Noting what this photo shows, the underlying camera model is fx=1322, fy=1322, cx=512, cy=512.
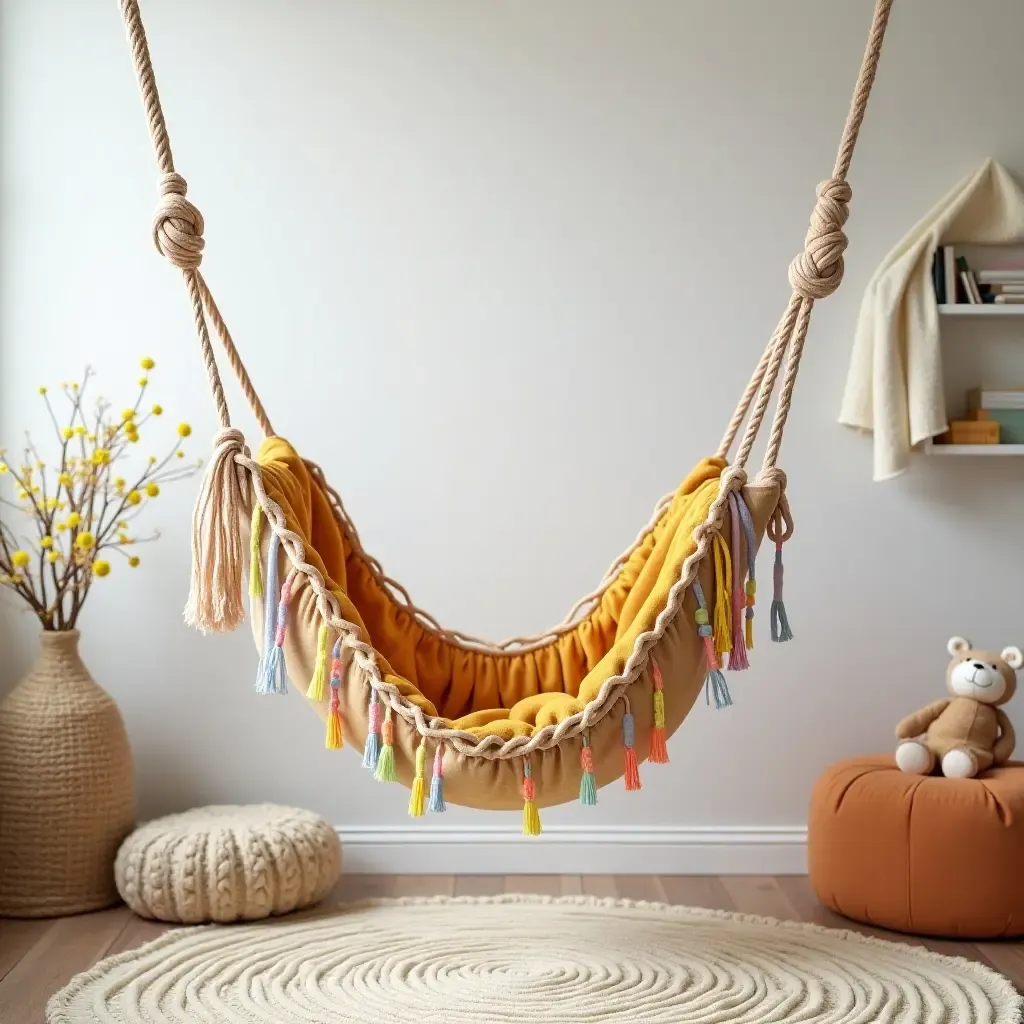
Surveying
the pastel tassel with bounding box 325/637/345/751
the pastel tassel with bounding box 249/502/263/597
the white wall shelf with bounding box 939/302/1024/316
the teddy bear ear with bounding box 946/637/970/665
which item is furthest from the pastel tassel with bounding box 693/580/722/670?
the white wall shelf with bounding box 939/302/1024/316

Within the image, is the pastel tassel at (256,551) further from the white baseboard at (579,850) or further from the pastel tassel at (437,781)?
the white baseboard at (579,850)

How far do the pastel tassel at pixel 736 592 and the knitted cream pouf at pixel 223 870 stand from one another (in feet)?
3.52

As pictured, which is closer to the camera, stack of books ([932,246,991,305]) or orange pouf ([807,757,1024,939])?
orange pouf ([807,757,1024,939])

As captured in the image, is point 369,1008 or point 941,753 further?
point 941,753

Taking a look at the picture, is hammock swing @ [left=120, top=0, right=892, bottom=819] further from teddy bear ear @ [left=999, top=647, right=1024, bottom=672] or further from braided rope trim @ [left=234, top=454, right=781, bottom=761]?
teddy bear ear @ [left=999, top=647, right=1024, bottom=672]

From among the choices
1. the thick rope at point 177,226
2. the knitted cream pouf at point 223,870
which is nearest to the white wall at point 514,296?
the knitted cream pouf at point 223,870

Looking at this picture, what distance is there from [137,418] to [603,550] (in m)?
1.09

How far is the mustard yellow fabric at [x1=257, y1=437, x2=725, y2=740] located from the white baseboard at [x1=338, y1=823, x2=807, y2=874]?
704mm

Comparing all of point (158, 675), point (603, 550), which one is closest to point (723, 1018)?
point (603, 550)

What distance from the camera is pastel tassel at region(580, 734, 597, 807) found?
1.93 m

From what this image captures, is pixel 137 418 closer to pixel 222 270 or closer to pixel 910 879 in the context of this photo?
pixel 222 270

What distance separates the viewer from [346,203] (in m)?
2.97

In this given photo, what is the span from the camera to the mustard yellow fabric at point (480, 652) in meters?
2.20

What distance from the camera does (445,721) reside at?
1962mm
